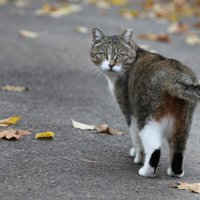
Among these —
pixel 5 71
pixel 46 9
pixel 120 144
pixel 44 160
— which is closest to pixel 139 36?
pixel 46 9

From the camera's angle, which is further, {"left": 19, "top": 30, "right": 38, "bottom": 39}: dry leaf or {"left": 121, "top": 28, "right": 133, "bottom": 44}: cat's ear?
{"left": 19, "top": 30, "right": 38, "bottom": 39}: dry leaf

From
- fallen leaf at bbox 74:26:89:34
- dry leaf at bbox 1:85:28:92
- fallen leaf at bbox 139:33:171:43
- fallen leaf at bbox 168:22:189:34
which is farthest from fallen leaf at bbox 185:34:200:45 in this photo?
dry leaf at bbox 1:85:28:92

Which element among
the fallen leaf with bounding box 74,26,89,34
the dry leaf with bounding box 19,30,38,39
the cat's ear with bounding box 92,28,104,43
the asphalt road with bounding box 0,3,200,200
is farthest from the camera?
the fallen leaf with bounding box 74,26,89,34

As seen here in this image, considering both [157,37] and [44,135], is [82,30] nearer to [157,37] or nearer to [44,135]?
[157,37]

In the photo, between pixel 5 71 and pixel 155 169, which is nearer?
pixel 155 169

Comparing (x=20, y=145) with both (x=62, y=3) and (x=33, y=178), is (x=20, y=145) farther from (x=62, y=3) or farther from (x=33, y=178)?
(x=62, y=3)

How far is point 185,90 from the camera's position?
5.62 metres

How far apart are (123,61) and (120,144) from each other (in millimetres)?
942

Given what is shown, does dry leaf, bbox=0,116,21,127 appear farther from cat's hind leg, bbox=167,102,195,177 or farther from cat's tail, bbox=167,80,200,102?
cat's tail, bbox=167,80,200,102

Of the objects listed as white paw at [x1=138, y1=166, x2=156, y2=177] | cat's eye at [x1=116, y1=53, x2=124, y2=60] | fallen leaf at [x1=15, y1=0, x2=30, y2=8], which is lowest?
fallen leaf at [x1=15, y1=0, x2=30, y2=8]

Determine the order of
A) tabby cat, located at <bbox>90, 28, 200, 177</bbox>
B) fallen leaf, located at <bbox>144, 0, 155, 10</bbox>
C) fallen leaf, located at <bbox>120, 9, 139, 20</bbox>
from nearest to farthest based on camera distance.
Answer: tabby cat, located at <bbox>90, 28, 200, 177</bbox> → fallen leaf, located at <bbox>120, 9, 139, 20</bbox> → fallen leaf, located at <bbox>144, 0, 155, 10</bbox>

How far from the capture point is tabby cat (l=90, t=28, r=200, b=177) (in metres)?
5.77

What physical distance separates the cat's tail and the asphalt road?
2.51 feet

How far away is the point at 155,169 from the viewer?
234 inches
